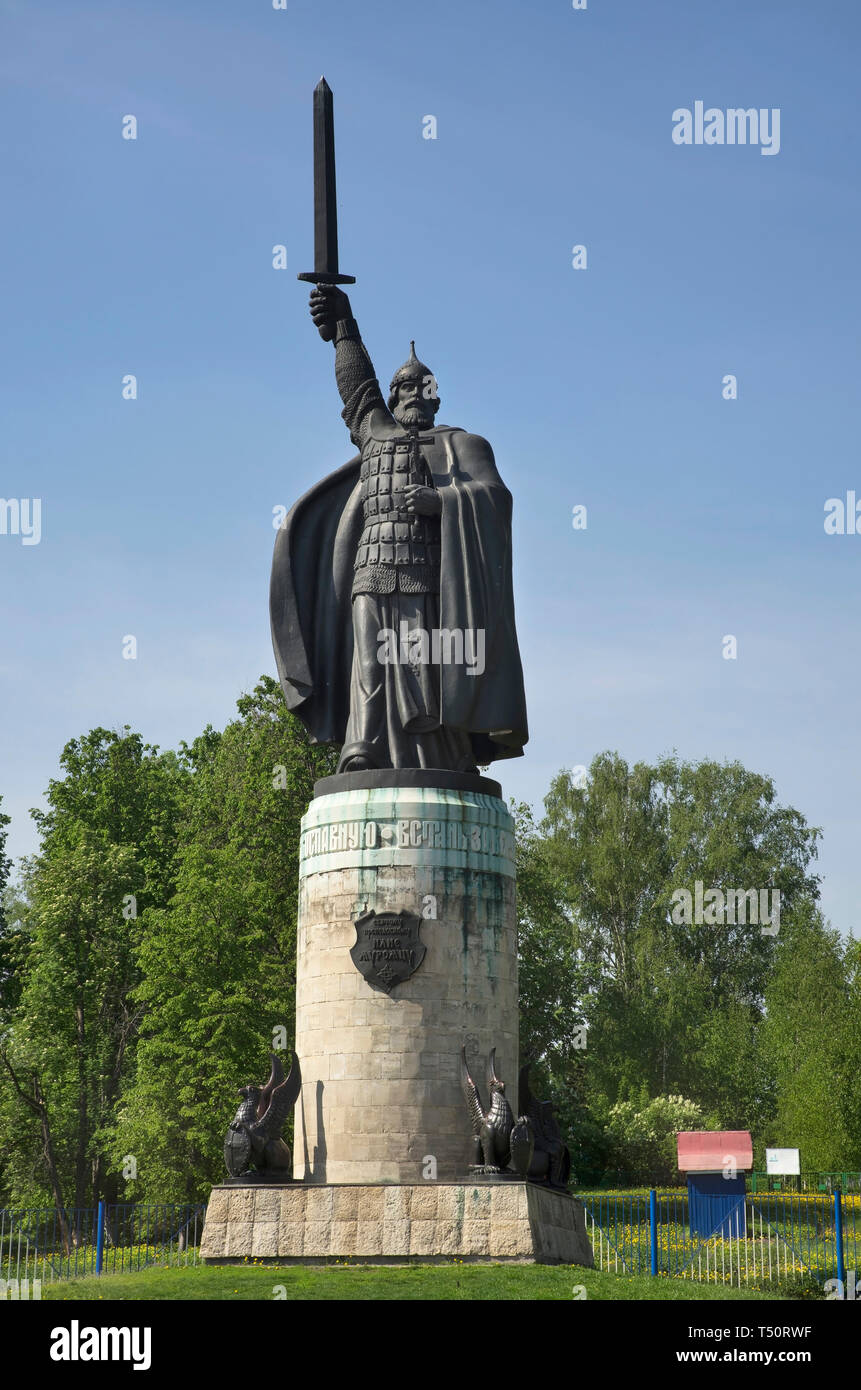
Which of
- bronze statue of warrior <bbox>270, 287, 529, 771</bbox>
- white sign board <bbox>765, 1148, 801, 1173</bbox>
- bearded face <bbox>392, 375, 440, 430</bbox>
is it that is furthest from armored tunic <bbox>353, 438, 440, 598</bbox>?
white sign board <bbox>765, 1148, 801, 1173</bbox>

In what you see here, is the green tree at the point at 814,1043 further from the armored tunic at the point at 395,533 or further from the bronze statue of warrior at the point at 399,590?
the armored tunic at the point at 395,533

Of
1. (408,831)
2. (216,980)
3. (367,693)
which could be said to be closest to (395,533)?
(367,693)

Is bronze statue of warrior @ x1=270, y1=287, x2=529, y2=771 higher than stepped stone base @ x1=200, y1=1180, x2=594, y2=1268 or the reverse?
higher

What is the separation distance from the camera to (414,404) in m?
23.3

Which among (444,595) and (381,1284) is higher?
(444,595)

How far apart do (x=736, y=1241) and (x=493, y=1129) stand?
21.0 ft

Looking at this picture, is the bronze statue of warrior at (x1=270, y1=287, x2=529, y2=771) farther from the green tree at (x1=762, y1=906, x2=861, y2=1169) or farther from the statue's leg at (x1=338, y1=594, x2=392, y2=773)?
the green tree at (x1=762, y1=906, x2=861, y2=1169)

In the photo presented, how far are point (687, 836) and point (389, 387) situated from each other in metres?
32.1

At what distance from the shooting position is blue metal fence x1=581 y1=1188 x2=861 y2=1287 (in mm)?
22703

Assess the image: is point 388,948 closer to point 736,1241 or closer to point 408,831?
point 408,831

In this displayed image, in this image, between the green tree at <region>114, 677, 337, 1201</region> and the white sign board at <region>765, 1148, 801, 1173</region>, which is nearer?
the white sign board at <region>765, 1148, 801, 1173</region>

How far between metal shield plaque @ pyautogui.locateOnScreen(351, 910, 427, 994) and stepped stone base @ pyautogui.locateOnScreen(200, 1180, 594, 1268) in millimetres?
2624
